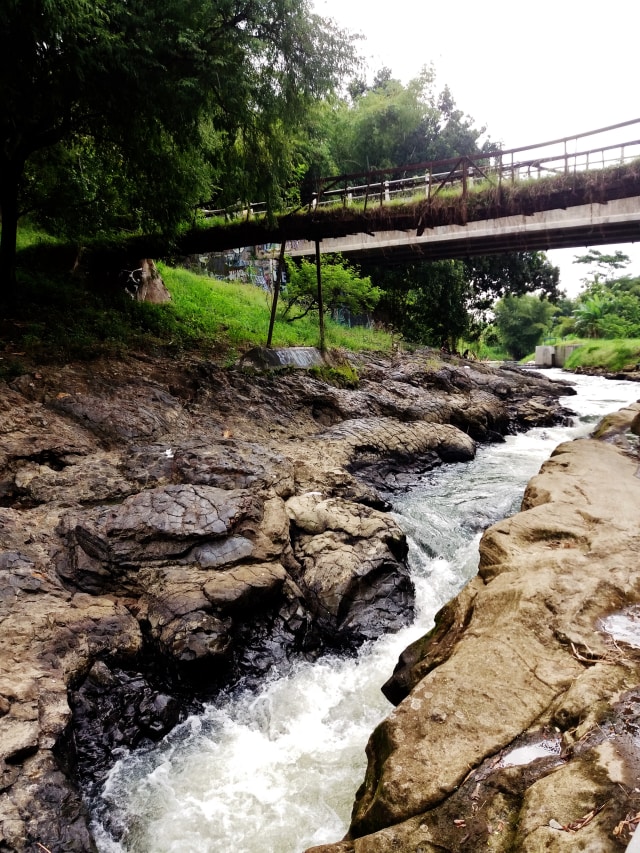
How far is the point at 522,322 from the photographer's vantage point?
52.5 m

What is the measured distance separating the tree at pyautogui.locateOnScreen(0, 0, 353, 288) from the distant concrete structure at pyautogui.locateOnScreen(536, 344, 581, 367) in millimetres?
29561

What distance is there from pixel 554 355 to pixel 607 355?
19.9 feet

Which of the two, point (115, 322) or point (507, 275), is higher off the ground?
point (507, 275)

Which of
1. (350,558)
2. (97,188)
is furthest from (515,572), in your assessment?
(97,188)

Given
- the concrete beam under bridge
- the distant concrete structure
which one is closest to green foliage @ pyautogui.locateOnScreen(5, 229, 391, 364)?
the concrete beam under bridge

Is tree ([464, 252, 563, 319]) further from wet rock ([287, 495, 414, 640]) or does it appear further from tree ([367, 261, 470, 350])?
wet rock ([287, 495, 414, 640])

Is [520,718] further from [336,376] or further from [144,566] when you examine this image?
[336,376]

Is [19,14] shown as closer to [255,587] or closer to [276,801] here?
[255,587]

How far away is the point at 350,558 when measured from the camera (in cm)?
583

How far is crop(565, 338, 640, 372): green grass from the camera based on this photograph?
27016 mm

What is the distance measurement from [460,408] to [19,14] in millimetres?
11338

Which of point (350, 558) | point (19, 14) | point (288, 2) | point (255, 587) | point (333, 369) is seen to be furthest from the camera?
point (333, 369)

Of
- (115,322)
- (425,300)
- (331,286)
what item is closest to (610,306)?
(425,300)

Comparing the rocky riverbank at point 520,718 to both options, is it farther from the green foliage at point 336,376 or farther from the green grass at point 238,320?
the green grass at point 238,320
